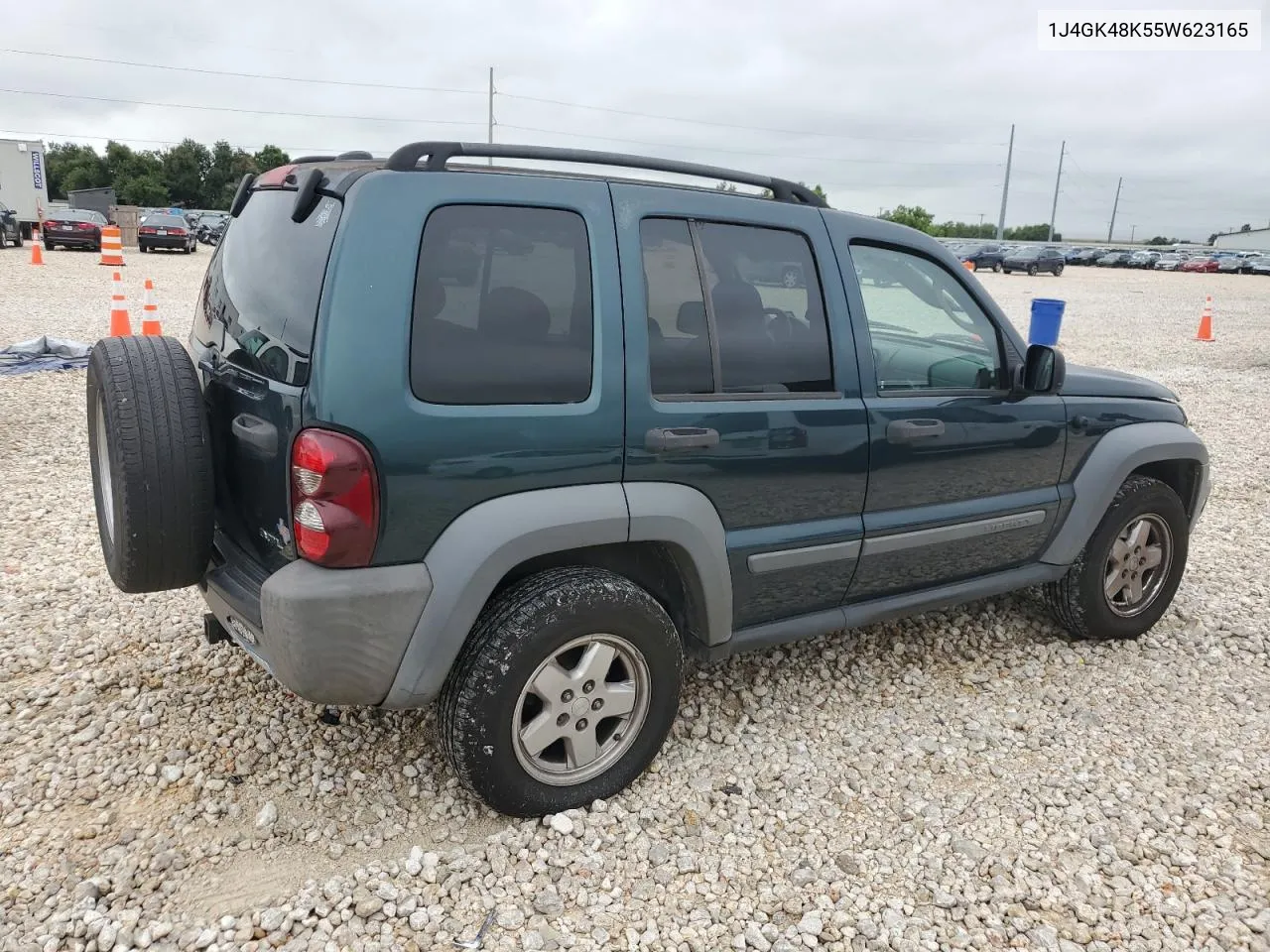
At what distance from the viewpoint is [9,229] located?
2794cm

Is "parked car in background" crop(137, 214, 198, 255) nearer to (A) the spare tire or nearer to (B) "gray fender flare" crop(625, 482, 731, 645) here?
(A) the spare tire

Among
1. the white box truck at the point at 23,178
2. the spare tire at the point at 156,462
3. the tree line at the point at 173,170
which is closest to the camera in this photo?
the spare tire at the point at 156,462

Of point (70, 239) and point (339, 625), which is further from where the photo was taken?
point (70, 239)

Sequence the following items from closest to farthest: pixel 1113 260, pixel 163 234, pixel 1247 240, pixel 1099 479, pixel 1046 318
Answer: pixel 1099 479 < pixel 1046 318 < pixel 163 234 < pixel 1113 260 < pixel 1247 240

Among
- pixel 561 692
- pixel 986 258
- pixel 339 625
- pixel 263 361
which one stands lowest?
pixel 561 692

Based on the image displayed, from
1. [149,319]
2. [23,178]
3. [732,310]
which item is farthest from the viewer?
[23,178]

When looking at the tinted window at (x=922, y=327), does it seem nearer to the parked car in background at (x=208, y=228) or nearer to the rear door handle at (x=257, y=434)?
the rear door handle at (x=257, y=434)

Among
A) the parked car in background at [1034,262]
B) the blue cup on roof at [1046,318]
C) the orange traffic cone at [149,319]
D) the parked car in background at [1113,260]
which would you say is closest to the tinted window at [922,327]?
the orange traffic cone at [149,319]

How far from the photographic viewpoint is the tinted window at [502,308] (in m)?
2.44

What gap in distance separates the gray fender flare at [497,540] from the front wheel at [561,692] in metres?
0.12

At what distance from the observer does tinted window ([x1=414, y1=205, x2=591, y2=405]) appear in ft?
8.00

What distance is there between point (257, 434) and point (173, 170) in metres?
87.1

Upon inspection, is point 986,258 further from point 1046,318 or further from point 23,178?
point 23,178

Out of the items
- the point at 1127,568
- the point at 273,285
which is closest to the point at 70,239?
the point at 273,285
